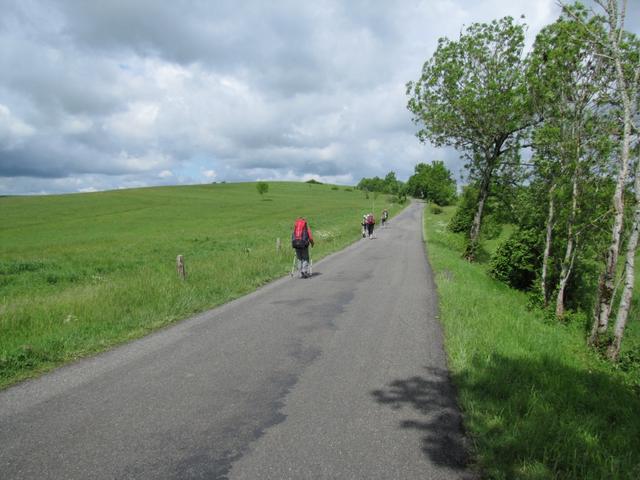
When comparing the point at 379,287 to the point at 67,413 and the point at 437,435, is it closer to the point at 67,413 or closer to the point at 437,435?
the point at 437,435

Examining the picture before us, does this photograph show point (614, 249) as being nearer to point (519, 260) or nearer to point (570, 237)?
point (570, 237)

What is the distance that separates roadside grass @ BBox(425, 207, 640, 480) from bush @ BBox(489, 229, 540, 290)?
8.72 metres

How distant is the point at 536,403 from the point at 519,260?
1358 centimetres

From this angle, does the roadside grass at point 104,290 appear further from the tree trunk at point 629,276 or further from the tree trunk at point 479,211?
the tree trunk at point 629,276

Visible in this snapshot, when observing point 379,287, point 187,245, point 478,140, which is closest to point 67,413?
point 379,287

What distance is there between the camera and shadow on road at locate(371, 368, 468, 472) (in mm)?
3342

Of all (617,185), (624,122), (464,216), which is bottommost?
(464,216)

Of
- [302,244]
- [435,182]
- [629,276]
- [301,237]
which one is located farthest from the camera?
[435,182]

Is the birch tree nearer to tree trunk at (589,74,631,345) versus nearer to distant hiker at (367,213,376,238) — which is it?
tree trunk at (589,74,631,345)

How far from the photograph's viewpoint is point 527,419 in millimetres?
3758

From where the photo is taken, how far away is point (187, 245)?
29.1m

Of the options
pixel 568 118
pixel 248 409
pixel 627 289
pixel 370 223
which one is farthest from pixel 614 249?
pixel 370 223

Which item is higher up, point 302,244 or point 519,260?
point 302,244

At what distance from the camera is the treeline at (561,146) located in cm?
783
